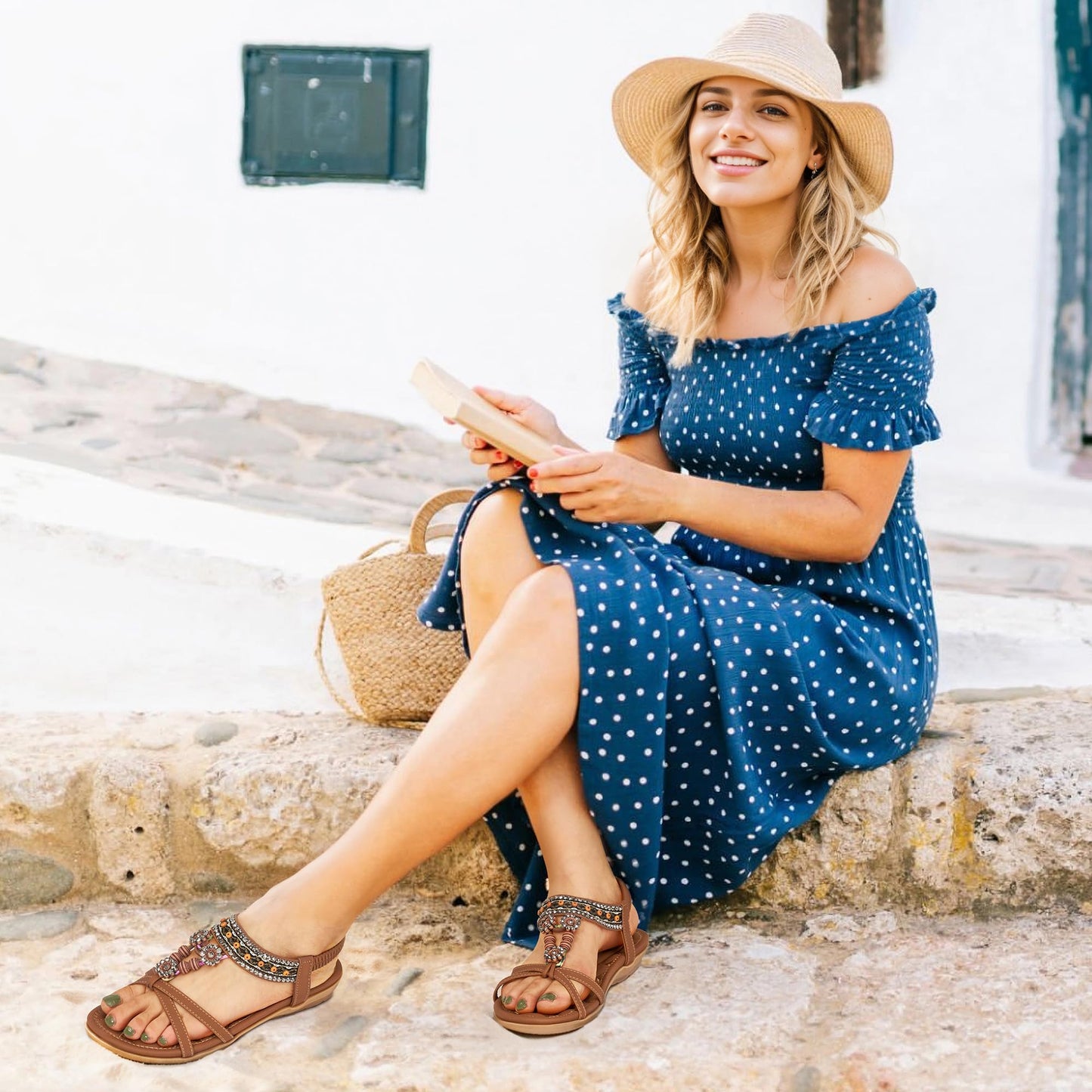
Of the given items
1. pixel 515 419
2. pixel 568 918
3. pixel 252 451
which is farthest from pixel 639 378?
pixel 252 451

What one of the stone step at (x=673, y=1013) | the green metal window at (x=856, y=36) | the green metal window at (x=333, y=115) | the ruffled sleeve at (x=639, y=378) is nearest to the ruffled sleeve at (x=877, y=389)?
the ruffled sleeve at (x=639, y=378)

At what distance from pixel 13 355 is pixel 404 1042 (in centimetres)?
370

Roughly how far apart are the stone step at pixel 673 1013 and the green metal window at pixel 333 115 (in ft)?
10.2

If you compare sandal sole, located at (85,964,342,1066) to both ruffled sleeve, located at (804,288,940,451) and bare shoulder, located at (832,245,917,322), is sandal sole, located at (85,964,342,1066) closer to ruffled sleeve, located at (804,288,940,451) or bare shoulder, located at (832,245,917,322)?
ruffled sleeve, located at (804,288,940,451)

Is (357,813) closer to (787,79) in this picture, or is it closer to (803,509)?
(803,509)

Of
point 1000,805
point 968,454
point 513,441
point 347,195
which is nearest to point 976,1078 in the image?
point 1000,805

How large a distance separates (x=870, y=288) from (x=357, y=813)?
3.57 feet

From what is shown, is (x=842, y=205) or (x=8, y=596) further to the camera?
(x=8, y=596)

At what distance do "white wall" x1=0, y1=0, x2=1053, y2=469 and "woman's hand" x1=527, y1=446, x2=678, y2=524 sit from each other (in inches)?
104

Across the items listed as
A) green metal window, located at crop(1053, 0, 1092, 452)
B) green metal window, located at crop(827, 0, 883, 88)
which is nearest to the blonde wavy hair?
green metal window, located at crop(827, 0, 883, 88)

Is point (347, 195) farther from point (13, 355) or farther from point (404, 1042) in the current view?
point (404, 1042)

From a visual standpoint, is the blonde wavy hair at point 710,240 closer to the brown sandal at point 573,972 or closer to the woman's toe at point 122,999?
the brown sandal at point 573,972

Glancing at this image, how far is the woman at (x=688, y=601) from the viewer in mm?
1861

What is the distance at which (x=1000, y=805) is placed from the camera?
2.11m
